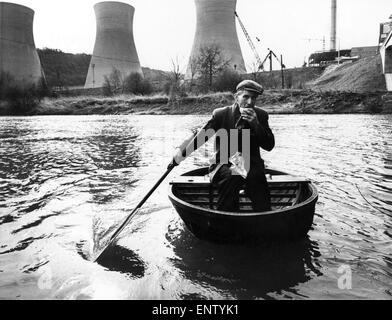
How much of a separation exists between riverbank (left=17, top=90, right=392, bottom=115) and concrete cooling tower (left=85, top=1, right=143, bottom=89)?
5.99 meters

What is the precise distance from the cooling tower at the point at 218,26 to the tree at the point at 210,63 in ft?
1.20

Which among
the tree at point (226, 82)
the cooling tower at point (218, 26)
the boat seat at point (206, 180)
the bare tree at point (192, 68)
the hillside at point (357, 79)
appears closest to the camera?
the boat seat at point (206, 180)

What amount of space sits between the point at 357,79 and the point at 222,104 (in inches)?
502

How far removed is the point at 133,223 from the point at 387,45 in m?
26.0

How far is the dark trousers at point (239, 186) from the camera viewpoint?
2.69m

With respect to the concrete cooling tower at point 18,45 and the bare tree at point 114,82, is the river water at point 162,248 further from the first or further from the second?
the bare tree at point 114,82

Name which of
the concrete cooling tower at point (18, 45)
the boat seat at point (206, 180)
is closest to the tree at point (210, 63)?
the concrete cooling tower at point (18, 45)

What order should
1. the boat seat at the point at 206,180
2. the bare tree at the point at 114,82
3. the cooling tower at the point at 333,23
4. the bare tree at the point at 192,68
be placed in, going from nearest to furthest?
the boat seat at the point at 206,180, the bare tree at the point at 114,82, the bare tree at the point at 192,68, the cooling tower at the point at 333,23

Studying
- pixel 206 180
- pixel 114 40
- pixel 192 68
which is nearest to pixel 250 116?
pixel 206 180

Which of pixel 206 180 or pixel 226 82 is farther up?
pixel 226 82

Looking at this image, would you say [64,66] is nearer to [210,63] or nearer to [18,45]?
[18,45]

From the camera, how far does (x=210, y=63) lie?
31.8 m
